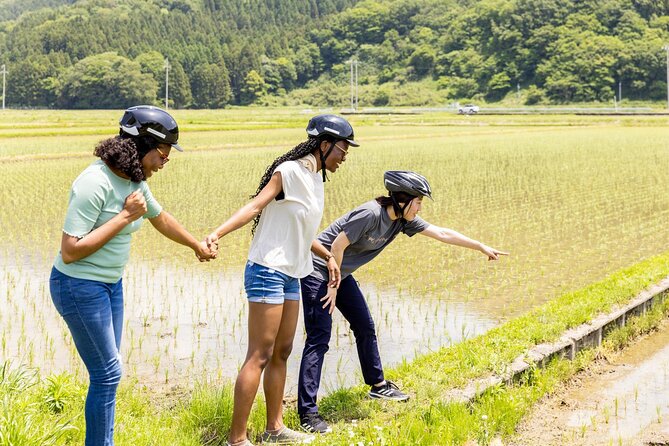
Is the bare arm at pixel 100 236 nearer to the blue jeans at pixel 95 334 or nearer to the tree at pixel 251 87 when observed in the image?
the blue jeans at pixel 95 334

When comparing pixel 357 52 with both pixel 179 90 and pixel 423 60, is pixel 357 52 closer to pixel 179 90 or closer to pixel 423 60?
pixel 423 60

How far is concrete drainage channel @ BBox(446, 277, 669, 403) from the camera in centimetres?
410

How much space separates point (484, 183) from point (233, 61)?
9574 cm

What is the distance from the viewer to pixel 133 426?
11.7ft

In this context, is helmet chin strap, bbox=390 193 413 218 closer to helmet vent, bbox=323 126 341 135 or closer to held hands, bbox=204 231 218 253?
helmet vent, bbox=323 126 341 135

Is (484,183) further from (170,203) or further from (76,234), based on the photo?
(76,234)

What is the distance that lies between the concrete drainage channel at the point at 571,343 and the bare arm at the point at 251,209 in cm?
154

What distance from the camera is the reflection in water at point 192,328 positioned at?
5004 mm

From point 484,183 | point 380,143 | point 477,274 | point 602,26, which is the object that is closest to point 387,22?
point 602,26

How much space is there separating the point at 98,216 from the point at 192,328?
10.8ft

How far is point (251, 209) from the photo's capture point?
10.3 feet

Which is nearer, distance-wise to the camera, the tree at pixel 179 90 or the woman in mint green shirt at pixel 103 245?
the woman in mint green shirt at pixel 103 245

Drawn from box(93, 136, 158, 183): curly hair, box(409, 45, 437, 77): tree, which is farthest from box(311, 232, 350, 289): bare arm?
box(409, 45, 437, 77): tree

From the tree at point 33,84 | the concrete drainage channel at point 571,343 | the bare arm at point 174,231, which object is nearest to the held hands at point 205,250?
the bare arm at point 174,231
